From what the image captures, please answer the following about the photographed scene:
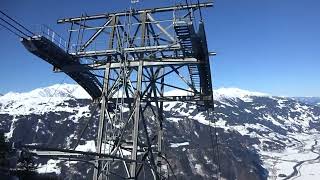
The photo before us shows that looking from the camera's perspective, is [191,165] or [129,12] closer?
[129,12]

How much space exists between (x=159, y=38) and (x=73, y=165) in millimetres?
166196

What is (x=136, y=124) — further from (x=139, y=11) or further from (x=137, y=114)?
(x=139, y=11)

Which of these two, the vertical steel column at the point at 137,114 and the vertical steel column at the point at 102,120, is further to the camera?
the vertical steel column at the point at 137,114

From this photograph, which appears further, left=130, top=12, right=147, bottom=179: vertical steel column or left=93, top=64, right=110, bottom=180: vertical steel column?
left=130, top=12, right=147, bottom=179: vertical steel column

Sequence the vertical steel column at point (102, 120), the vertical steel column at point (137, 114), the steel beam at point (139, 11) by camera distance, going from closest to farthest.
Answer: the vertical steel column at point (102, 120) → the vertical steel column at point (137, 114) → the steel beam at point (139, 11)

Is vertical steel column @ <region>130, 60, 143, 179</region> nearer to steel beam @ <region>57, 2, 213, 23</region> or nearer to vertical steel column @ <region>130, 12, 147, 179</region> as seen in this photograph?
vertical steel column @ <region>130, 12, 147, 179</region>

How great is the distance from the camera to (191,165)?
195375 millimetres

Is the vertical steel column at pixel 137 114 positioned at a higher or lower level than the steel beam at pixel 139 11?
lower

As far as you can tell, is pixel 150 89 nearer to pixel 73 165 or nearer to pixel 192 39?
pixel 192 39

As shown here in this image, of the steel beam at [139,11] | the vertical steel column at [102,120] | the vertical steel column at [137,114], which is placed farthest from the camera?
the steel beam at [139,11]

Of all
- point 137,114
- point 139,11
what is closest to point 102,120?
point 137,114

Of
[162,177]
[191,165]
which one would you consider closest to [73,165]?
[191,165]

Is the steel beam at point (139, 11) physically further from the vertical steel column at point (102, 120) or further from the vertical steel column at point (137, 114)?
the vertical steel column at point (102, 120)

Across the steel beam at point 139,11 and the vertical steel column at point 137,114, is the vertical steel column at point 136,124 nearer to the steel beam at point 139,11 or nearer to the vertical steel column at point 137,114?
the vertical steel column at point 137,114
